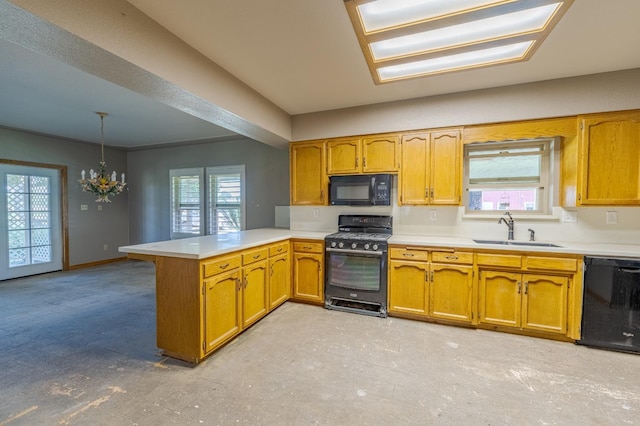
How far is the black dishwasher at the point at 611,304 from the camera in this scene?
235cm

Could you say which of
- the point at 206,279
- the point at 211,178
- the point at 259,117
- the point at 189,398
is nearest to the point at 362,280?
the point at 206,279

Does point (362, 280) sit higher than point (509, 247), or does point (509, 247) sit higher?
point (509, 247)

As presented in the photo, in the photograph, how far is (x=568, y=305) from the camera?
8.34 ft

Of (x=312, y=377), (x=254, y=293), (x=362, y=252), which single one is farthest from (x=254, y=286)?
(x=362, y=252)

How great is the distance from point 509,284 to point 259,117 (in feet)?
10.3

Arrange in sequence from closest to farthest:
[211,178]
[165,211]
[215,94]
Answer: [215,94] → [211,178] → [165,211]

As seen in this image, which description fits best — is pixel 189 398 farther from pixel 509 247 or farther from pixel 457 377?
pixel 509 247

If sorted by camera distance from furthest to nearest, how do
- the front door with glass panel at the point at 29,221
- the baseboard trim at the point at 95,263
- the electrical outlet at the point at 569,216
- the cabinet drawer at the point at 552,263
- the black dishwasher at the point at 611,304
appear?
the baseboard trim at the point at 95,263
the front door with glass panel at the point at 29,221
the electrical outlet at the point at 569,216
the cabinet drawer at the point at 552,263
the black dishwasher at the point at 611,304

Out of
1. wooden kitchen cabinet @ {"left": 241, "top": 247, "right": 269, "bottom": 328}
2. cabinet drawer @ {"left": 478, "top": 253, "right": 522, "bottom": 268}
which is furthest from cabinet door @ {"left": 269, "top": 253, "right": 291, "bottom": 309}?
cabinet drawer @ {"left": 478, "top": 253, "right": 522, "bottom": 268}

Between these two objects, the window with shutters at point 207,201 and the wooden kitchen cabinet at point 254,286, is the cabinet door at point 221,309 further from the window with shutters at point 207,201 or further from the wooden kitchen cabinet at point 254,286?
the window with shutters at point 207,201

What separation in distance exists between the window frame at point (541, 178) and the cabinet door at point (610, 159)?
1.21 feet

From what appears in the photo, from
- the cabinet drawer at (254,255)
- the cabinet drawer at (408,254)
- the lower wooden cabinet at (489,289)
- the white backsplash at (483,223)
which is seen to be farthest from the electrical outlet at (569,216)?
the cabinet drawer at (254,255)

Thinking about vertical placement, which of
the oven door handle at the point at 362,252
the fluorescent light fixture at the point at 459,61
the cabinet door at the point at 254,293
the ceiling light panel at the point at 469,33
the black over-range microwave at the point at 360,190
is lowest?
the cabinet door at the point at 254,293

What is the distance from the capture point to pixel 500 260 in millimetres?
2709
